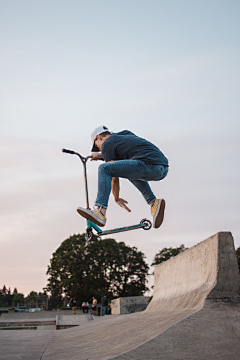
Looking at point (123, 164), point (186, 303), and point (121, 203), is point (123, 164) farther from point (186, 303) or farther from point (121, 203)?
point (186, 303)

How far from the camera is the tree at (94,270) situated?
50.3 metres

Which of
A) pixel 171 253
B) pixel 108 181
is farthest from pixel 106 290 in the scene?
pixel 108 181

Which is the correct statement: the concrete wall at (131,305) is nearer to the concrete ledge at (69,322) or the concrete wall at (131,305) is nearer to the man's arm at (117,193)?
the concrete ledge at (69,322)

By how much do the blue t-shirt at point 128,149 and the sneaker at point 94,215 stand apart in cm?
95

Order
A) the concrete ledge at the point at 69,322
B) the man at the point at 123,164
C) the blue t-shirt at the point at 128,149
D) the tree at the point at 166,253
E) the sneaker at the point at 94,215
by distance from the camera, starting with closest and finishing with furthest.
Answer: the sneaker at the point at 94,215 → the man at the point at 123,164 → the blue t-shirt at the point at 128,149 → the concrete ledge at the point at 69,322 → the tree at the point at 166,253

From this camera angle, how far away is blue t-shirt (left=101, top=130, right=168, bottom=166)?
5543mm

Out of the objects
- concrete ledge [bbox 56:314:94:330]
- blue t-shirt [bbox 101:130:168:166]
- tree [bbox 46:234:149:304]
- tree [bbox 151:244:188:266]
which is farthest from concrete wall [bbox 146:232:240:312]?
tree [bbox 151:244:188:266]

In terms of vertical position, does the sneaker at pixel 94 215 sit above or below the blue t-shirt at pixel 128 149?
below

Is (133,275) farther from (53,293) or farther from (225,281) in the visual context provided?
(225,281)

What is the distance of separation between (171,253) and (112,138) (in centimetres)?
5957

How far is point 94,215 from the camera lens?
5.32m

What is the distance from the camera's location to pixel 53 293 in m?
51.9

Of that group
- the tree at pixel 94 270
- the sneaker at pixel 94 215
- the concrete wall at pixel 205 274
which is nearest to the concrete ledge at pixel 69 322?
the concrete wall at pixel 205 274

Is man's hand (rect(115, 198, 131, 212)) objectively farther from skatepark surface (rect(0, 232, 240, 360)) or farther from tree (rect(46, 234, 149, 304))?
tree (rect(46, 234, 149, 304))
